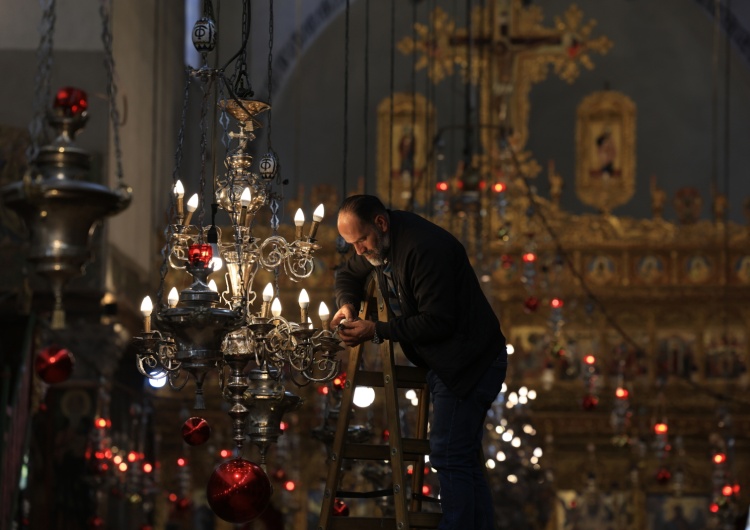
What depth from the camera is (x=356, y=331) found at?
5.98 metres

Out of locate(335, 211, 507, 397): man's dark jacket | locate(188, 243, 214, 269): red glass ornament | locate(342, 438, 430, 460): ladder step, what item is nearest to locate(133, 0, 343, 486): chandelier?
locate(188, 243, 214, 269): red glass ornament

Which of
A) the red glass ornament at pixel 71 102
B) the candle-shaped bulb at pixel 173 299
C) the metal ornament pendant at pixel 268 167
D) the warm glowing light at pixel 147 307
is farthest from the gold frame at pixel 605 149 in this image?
the red glass ornament at pixel 71 102

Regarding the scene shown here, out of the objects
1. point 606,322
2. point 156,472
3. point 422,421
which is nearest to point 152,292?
point 156,472

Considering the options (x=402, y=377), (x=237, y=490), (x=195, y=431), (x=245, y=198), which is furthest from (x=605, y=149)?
(x=237, y=490)

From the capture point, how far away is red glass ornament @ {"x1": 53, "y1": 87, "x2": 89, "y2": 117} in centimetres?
492

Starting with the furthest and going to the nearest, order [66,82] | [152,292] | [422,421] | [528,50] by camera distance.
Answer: [528,50] → [152,292] → [66,82] → [422,421]

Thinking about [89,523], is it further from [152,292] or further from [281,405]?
[281,405]

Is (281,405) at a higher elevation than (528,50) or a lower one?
lower

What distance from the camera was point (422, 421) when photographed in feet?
22.2

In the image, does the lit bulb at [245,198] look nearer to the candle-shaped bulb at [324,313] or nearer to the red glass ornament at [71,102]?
the candle-shaped bulb at [324,313]

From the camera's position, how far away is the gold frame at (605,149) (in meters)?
19.4

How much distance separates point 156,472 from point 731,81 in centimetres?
875

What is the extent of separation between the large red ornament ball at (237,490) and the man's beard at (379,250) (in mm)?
962

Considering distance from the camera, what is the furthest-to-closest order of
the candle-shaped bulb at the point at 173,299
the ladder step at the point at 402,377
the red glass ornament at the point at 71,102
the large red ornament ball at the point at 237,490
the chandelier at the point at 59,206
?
the ladder step at the point at 402,377 → the candle-shaped bulb at the point at 173,299 → the large red ornament ball at the point at 237,490 → the red glass ornament at the point at 71,102 → the chandelier at the point at 59,206
